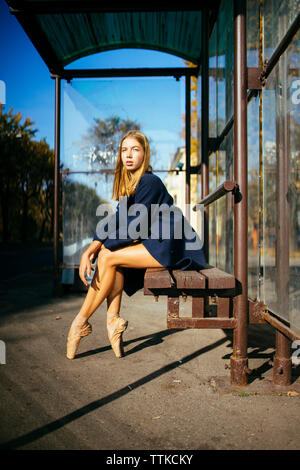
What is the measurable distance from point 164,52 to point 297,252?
4.68 m

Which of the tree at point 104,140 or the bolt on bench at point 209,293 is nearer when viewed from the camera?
the bolt on bench at point 209,293

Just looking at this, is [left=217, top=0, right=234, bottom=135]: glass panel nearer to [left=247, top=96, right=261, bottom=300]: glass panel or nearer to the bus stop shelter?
the bus stop shelter

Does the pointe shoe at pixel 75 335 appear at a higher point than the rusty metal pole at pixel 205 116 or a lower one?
lower

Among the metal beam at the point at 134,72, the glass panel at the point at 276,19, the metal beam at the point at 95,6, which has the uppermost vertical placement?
the metal beam at the point at 134,72

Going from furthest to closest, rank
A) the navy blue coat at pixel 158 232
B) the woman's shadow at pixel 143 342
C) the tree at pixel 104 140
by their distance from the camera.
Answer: the tree at pixel 104 140 → the woman's shadow at pixel 143 342 → the navy blue coat at pixel 158 232

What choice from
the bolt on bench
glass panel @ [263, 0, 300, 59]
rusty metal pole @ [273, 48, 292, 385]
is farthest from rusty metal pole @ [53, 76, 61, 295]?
rusty metal pole @ [273, 48, 292, 385]

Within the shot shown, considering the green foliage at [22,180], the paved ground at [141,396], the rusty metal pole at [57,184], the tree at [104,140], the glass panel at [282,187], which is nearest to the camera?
the paved ground at [141,396]

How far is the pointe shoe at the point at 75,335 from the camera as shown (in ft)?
9.14

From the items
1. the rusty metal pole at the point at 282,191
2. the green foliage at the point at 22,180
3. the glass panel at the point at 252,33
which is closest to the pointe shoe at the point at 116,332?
the rusty metal pole at the point at 282,191

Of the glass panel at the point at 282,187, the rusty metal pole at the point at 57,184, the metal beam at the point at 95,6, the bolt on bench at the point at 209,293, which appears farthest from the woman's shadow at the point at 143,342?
the metal beam at the point at 95,6

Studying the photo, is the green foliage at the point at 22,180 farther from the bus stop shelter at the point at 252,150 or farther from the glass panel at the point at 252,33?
the glass panel at the point at 252,33

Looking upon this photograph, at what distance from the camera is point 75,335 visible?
279 cm
